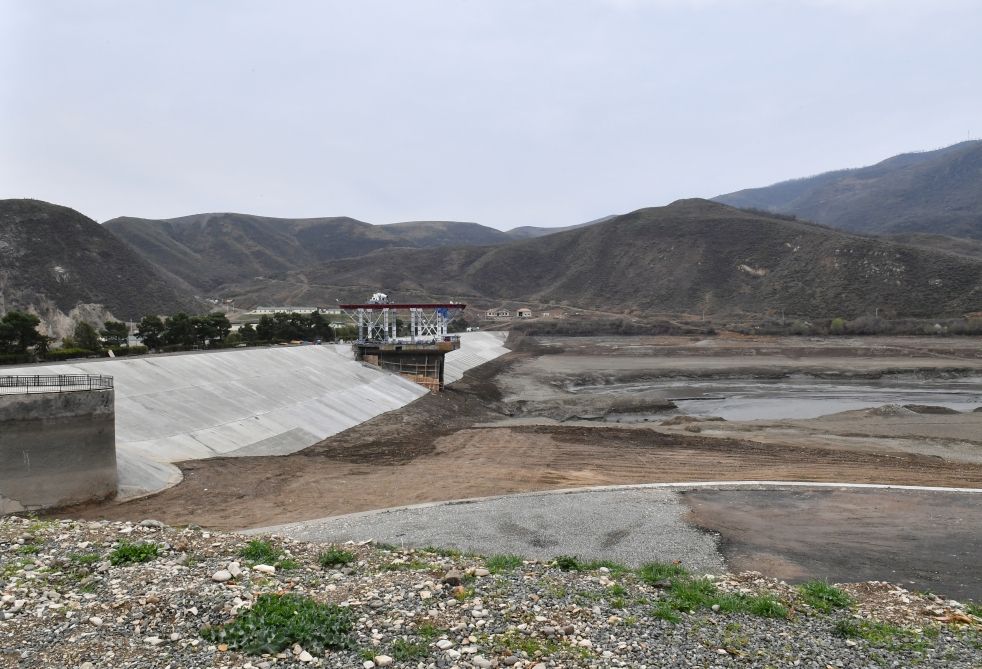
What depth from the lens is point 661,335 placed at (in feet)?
372

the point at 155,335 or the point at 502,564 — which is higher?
the point at 155,335

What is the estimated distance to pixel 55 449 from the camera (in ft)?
55.0

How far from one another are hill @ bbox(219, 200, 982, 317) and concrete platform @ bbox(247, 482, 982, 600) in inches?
4343

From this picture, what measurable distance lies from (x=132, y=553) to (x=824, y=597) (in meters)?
10.7

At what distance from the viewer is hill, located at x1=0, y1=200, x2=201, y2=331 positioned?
80.8m

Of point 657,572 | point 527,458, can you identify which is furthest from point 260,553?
point 527,458

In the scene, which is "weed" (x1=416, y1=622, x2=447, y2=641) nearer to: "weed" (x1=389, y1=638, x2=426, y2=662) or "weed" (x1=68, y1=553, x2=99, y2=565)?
"weed" (x1=389, y1=638, x2=426, y2=662)

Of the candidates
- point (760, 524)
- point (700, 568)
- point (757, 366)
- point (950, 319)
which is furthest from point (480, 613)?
point (950, 319)

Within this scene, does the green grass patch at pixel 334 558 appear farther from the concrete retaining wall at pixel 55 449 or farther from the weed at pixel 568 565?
the concrete retaining wall at pixel 55 449

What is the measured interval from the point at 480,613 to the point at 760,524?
33.4 ft

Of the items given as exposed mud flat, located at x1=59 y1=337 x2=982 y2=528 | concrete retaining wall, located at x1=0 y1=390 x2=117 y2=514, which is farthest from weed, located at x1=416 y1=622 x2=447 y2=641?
concrete retaining wall, located at x1=0 y1=390 x2=117 y2=514

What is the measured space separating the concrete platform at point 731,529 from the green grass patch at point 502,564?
2.26 meters

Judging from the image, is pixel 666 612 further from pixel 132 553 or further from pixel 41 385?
pixel 41 385

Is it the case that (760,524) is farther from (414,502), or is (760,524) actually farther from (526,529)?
(414,502)
